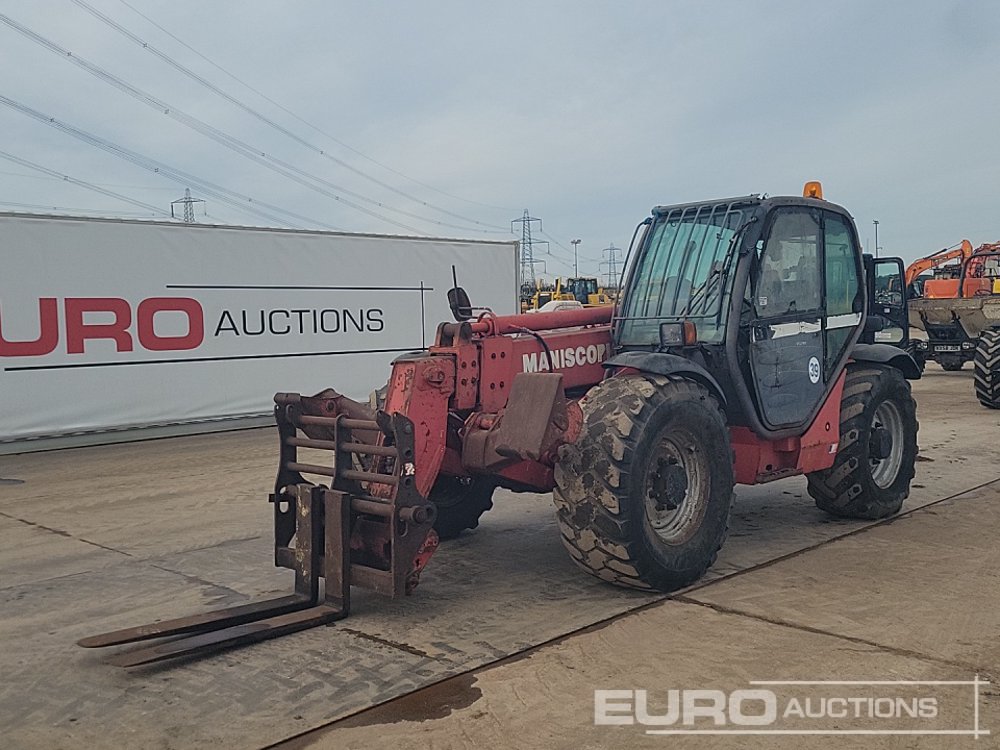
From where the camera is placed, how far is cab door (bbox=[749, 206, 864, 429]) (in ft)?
19.6

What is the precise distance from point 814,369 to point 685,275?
3.78 feet

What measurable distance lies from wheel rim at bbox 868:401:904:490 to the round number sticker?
0.93 m

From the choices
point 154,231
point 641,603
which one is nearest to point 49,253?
point 154,231

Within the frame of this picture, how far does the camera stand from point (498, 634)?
460 cm

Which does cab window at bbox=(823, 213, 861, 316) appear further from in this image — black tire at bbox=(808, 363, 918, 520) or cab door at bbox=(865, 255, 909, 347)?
black tire at bbox=(808, 363, 918, 520)

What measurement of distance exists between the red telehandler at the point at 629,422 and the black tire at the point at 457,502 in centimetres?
2

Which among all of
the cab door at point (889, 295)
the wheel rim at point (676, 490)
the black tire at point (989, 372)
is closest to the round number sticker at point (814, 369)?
the cab door at point (889, 295)

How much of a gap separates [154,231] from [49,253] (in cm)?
139

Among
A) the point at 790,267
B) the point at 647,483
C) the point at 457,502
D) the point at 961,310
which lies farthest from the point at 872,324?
the point at 961,310

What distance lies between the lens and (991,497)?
25.2 ft

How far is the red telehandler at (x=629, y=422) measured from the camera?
4773mm

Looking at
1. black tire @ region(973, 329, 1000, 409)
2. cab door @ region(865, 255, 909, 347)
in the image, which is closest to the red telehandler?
cab door @ region(865, 255, 909, 347)

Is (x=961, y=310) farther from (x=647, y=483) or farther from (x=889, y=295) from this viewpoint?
(x=647, y=483)

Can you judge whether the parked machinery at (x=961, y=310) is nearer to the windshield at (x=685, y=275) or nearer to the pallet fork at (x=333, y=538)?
the windshield at (x=685, y=275)
